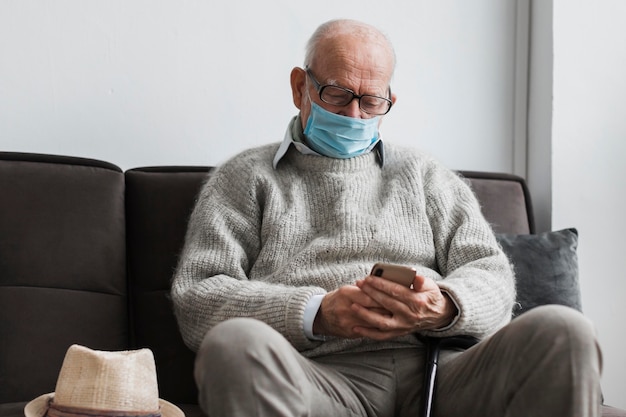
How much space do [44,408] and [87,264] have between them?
42 cm

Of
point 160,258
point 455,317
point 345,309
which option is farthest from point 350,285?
point 160,258

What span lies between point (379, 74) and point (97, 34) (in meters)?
0.80

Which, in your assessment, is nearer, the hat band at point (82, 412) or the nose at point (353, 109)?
the hat band at point (82, 412)

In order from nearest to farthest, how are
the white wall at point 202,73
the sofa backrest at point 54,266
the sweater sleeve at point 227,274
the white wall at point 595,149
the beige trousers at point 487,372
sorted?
the beige trousers at point 487,372, the sweater sleeve at point 227,274, the sofa backrest at point 54,266, the white wall at point 202,73, the white wall at point 595,149

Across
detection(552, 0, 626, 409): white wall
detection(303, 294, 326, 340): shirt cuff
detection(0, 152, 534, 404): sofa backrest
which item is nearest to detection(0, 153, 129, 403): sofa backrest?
detection(0, 152, 534, 404): sofa backrest

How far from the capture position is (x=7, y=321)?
1.98 metres

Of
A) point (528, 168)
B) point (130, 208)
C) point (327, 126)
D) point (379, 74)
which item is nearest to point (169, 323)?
point (130, 208)

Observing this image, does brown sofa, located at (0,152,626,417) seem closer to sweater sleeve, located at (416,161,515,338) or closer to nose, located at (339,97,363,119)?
sweater sleeve, located at (416,161,515,338)

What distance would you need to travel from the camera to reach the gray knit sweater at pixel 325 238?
1.79m

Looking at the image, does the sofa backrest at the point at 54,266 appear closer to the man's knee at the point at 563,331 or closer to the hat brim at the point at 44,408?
the hat brim at the point at 44,408

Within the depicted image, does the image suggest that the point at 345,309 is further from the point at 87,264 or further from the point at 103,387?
the point at 87,264

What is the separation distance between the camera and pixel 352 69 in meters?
2.00

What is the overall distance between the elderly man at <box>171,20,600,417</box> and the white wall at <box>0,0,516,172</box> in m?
0.35

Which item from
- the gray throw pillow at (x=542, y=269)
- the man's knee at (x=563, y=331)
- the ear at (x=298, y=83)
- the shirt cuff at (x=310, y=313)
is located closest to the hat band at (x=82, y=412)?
the shirt cuff at (x=310, y=313)
